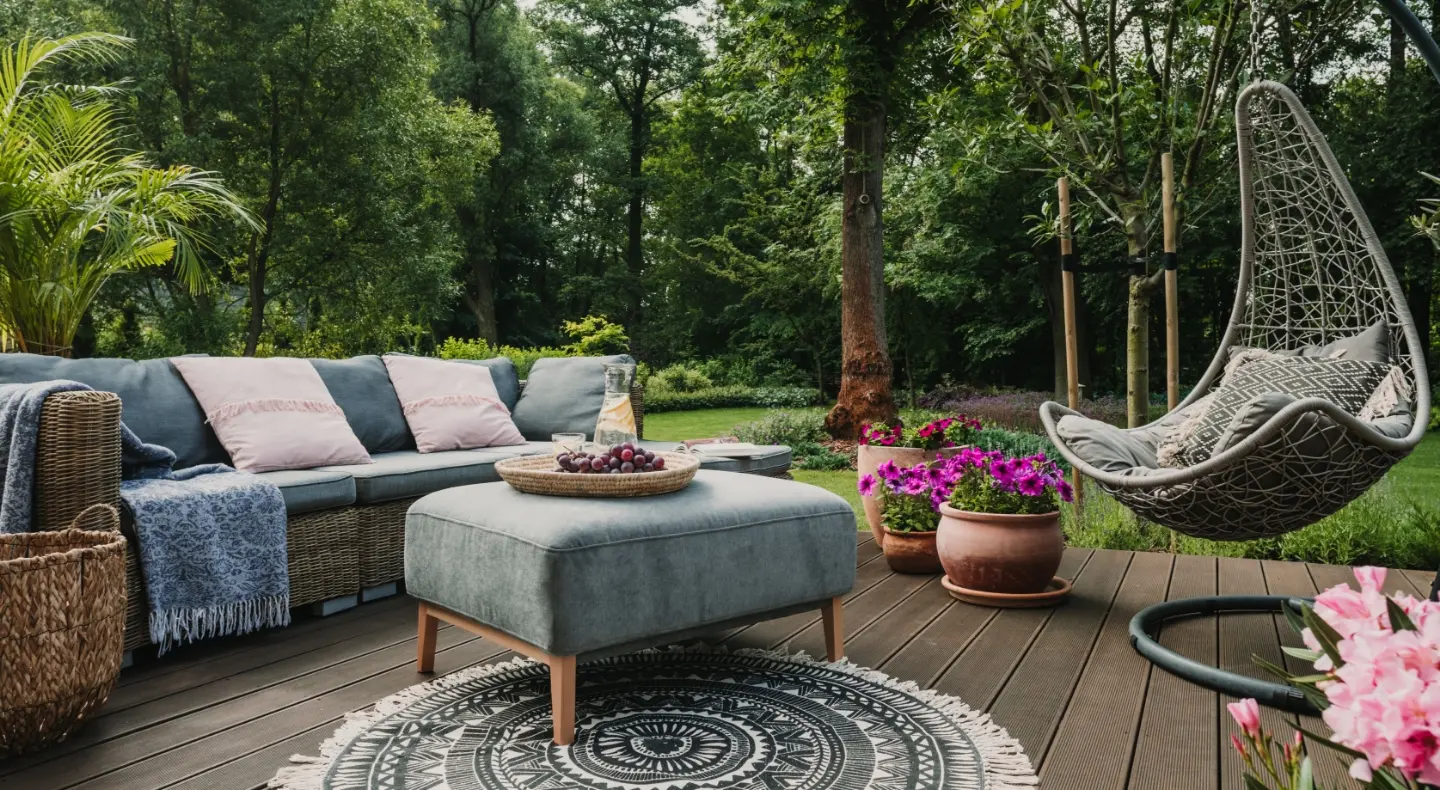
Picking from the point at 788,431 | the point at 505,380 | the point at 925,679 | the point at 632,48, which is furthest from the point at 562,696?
the point at 632,48

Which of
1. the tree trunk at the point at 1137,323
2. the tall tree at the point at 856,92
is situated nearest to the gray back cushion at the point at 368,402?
the tree trunk at the point at 1137,323

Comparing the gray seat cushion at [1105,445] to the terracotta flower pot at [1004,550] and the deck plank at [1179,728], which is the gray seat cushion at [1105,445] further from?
the deck plank at [1179,728]

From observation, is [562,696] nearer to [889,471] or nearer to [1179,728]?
[1179,728]

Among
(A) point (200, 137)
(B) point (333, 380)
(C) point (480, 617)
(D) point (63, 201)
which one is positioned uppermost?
(A) point (200, 137)

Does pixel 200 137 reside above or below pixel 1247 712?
above

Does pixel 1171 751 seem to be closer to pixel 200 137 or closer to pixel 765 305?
pixel 200 137

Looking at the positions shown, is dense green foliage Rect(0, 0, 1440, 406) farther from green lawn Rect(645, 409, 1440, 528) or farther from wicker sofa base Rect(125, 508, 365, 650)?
wicker sofa base Rect(125, 508, 365, 650)

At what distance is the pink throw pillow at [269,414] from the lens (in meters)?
3.12

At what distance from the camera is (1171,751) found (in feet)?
6.19

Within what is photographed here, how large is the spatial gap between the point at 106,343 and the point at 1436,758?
13.7 metres

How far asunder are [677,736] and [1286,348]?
251 centimetres

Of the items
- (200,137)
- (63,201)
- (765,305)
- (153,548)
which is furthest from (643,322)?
(153,548)

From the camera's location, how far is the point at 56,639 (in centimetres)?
190

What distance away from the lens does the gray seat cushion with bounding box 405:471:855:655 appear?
1.98 meters
